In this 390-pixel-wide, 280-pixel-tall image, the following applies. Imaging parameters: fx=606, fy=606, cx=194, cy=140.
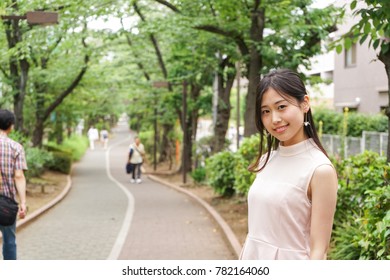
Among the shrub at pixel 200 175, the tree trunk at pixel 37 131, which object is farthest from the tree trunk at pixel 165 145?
the shrub at pixel 200 175

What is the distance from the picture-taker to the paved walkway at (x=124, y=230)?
9180 mm

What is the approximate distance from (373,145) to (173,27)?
7519mm

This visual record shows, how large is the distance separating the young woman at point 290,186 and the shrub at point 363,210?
1755mm

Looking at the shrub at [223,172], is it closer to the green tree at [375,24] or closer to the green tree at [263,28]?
the green tree at [263,28]

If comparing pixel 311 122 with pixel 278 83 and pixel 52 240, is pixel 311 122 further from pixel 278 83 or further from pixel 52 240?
pixel 52 240

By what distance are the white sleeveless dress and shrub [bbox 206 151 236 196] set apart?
11697 mm

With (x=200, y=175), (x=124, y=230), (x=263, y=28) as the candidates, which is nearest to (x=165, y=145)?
(x=200, y=175)

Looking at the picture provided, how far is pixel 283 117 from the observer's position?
257cm

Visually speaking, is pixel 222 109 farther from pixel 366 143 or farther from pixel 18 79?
pixel 18 79

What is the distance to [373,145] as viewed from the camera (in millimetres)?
17562

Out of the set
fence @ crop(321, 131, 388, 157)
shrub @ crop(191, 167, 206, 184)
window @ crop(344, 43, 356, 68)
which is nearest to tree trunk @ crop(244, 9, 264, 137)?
window @ crop(344, 43, 356, 68)

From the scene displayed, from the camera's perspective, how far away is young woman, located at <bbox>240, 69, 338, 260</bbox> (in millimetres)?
2447

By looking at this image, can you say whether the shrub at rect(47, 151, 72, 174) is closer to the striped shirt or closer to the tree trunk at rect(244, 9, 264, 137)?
the tree trunk at rect(244, 9, 264, 137)

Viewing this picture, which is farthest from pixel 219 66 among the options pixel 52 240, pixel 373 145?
pixel 52 240
